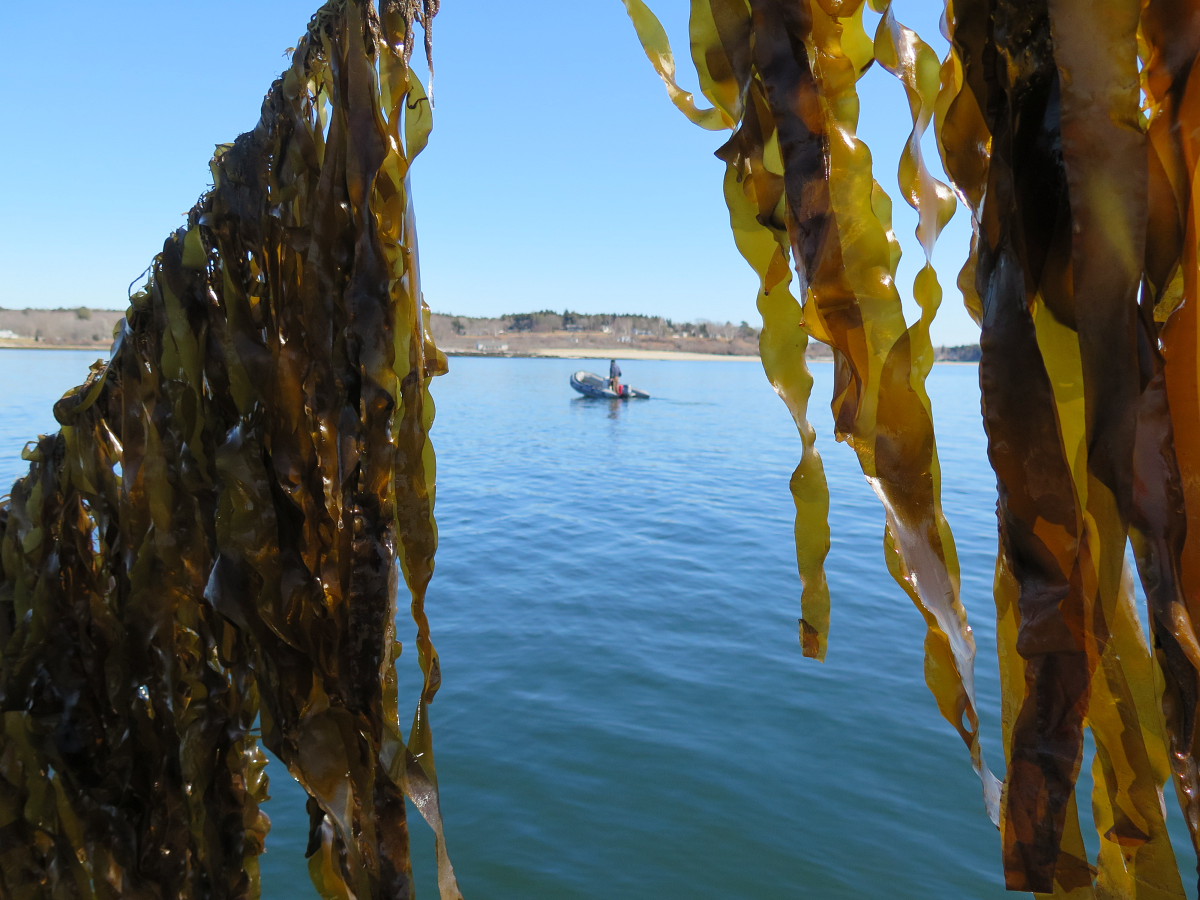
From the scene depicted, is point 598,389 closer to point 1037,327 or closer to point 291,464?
point 291,464

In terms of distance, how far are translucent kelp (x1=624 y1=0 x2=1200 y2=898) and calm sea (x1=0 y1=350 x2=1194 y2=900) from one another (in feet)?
11.2

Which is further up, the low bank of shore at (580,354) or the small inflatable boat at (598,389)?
the low bank of shore at (580,354)

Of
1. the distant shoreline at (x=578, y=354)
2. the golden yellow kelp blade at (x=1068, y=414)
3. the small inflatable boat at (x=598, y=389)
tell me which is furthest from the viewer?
the distant shoreline at (x=578, y=354)

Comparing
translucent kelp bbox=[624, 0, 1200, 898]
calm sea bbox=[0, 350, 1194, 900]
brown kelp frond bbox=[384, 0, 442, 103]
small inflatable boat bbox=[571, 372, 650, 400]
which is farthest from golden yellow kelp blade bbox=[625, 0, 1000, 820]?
small inflatable boat bbox=[571, 372, 650, 400]

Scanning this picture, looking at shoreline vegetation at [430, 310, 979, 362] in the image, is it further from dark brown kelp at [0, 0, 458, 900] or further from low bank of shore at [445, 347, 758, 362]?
dark brown kelp at [0, 0, 458, 900]

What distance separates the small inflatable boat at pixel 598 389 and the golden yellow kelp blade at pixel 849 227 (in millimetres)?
29807

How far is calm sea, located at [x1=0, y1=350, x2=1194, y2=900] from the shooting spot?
3.74m

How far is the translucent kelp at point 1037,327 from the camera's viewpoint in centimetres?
63

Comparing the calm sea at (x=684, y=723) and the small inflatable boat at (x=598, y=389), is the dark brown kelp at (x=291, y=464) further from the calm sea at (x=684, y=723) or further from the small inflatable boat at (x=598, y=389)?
the small inflatable boat at (x=598, y=389)

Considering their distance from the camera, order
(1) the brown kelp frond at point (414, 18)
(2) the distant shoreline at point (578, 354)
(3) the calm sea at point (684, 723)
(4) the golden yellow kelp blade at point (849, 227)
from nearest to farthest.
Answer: (4) the golden yellow kelp blade at point (849, 227), (1) the brown kelp frond at point (414, 18), (3) the calm sea at point (684, 723), (2) the distant shoreline at point (578, 354)

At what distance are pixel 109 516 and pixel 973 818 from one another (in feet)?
15.0

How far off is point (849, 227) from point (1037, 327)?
22 centimetres

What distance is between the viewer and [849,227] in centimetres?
80

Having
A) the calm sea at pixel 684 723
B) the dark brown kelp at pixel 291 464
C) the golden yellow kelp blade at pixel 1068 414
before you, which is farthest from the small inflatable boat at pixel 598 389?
the golden yellow kelp blade at pixel 1068 414
